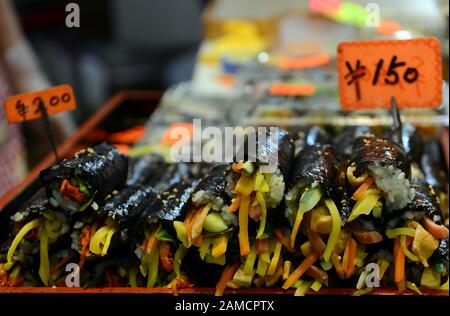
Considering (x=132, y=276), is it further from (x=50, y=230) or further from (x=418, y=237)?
(x=418, y=237)

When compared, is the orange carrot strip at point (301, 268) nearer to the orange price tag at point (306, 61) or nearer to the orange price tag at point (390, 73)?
the orange price tag at point (390, 73)

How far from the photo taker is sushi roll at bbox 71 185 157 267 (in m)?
1.68

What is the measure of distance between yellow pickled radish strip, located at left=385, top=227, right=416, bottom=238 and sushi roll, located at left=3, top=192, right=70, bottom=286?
3.22 feet

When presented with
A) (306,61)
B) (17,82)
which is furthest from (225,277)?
(17,82)

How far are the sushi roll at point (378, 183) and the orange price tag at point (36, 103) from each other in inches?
40.9

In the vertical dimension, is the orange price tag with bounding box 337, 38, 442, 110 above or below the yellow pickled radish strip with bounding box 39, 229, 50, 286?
above

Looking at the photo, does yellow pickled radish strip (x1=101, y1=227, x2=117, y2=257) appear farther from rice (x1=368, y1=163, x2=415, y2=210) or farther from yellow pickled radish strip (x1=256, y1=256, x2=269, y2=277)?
rice (x1=368, y1=163, x2=415, y2=210)

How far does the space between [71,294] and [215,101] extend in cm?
213

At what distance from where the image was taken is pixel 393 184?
5.10ft

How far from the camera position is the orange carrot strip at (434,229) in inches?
62.1

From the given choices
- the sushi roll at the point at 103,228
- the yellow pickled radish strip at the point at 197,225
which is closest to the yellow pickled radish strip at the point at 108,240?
the sushi roll at the point at 103,228

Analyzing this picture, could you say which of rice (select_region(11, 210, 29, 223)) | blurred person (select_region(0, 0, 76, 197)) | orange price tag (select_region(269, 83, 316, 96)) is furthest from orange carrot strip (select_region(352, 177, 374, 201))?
blurred person (select_region(0, 0, 76, 197))
